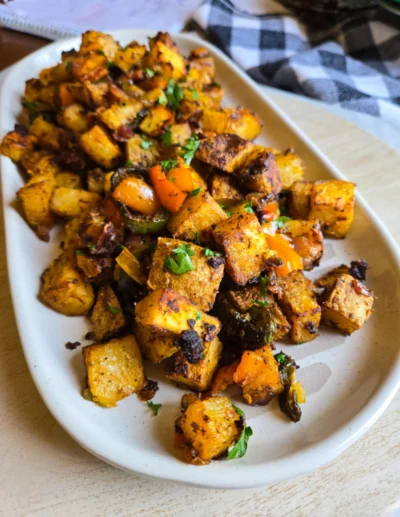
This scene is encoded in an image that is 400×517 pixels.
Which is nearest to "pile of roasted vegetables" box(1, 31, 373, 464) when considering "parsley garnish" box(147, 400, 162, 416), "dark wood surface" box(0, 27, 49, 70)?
"parsley garnish" box(147, 400, 162, 416)

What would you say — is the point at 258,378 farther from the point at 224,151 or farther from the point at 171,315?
the point at 224,151

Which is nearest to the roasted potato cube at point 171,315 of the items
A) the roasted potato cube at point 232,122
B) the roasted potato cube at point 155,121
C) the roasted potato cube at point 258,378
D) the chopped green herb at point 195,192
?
the roasted potato cube at point 258,378

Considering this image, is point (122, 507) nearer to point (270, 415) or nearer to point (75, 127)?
point (270, 415)

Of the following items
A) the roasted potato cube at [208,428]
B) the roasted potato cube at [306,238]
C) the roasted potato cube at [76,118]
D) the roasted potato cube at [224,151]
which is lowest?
the roasted potato cube at [208,428]

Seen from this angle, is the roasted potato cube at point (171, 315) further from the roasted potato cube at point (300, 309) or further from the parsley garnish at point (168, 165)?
the parsley garnish at point (168, 165)

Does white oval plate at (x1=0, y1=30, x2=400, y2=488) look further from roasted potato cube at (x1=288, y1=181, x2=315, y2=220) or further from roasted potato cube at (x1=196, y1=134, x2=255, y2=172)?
roasted potato cube at (x1=196, y1=134, x2=255, y2=172)

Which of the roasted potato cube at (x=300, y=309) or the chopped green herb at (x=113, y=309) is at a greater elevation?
the roasted potato cube at (x=300, y=309)

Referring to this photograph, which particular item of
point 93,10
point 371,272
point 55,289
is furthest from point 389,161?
point 93,10
